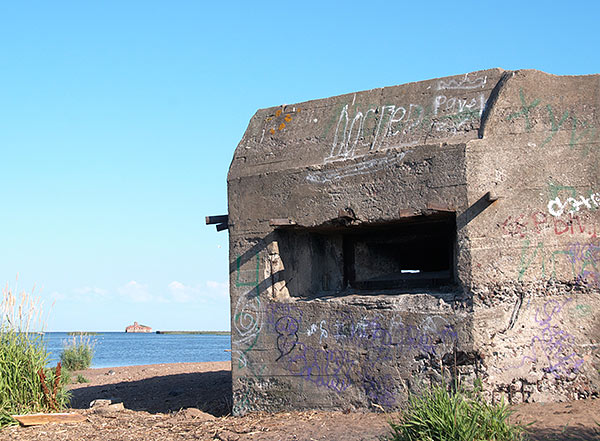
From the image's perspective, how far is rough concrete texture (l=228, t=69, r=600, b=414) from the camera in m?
5.56

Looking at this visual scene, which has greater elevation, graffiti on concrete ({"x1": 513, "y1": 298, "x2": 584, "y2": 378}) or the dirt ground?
graffiti on concrete ({"x1": 513, "y1": 298, "x2": 584, "y2": 378})

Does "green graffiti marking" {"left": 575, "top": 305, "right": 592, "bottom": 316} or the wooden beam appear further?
the wooden beam

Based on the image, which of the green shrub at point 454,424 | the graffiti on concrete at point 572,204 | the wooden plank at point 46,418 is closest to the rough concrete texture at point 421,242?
the graffiti on concrete at point 572,204

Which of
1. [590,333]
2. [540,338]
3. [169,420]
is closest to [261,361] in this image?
[169,420]

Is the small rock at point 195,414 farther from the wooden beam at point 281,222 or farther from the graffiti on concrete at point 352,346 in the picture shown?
the wooden beam at point 281,222

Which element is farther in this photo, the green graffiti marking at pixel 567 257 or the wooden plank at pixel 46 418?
the wooden plank at pixel 46 418

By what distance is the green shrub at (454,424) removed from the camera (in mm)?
4117

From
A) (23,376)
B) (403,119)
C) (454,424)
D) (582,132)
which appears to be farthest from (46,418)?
(582,132)

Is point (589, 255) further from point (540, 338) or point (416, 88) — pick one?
point (416, 88)

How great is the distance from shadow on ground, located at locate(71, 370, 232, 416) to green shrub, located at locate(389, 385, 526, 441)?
10.4 ft

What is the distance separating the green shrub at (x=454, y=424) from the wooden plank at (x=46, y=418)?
3.81 meters

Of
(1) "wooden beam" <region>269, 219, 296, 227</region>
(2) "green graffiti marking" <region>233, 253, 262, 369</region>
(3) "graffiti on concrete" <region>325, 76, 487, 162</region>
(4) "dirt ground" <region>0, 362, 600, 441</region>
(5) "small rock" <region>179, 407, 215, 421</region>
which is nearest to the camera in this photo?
(4) "dirt ground" <region>0, 362, 600, 441</region>

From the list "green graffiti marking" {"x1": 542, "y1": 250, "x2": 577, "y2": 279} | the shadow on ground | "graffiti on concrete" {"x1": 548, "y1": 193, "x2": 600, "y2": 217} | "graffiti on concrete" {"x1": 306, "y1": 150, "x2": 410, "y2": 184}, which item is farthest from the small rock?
"graffiti on concrete" {"x1": 548, "y1": 193, "x2": 600, "y2": 217}

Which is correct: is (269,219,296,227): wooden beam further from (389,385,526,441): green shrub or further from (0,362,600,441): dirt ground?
(389,385,526,441): green shrub
